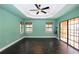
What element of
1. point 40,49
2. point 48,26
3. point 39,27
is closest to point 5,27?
point 40,49

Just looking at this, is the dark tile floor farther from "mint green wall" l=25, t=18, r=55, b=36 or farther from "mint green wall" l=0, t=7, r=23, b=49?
"mint green wall" l=25, t=18, r=55, b=36

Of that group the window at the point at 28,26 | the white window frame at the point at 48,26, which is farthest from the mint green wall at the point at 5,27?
the white window frame at the point at 48,26

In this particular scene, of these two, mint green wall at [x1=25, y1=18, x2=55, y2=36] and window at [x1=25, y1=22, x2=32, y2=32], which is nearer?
mint green wall at [x1=25, y1=18, x2=55, y2=36]

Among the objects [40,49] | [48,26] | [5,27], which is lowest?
[40,49]

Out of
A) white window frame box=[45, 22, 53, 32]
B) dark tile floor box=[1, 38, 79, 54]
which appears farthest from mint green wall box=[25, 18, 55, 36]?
dark tile floor box=[1, 38, 79, 54]

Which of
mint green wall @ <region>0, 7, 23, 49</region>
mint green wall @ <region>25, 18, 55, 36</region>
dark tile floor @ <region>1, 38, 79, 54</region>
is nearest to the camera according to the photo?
dark tile floor @ <region>1, 38, 79, 54</region>

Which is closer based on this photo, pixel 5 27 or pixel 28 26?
pixel 5 27

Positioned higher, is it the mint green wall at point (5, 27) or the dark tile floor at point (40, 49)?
the mint green wall at point (5, 27)

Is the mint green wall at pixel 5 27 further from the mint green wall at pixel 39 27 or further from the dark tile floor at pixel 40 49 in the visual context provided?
the mint green wall at pixel 39 27

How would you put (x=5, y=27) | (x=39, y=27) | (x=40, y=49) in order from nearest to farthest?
1. (x=40, y=49)
2. (x=5, y=27)
3. (x=39, y=27)

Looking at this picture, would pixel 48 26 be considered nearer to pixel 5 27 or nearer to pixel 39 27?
pixel 39 27

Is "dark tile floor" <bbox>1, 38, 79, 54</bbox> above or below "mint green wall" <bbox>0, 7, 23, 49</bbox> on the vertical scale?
below
